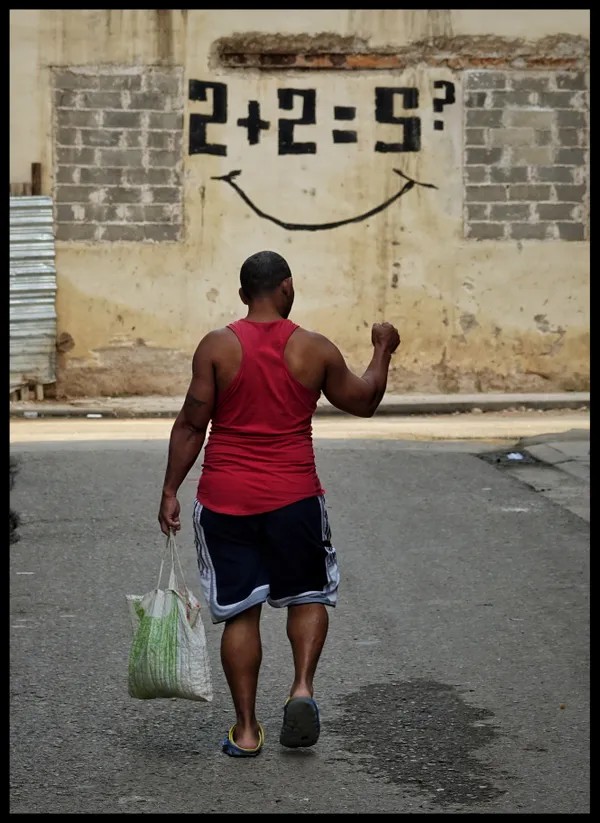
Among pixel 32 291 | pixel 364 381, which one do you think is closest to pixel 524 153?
pixel 32 291

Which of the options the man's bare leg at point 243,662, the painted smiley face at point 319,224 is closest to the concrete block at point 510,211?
the painted smiley face at point 319,224

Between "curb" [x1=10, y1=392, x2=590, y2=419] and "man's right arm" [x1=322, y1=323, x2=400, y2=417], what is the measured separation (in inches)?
446

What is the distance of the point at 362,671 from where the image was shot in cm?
573

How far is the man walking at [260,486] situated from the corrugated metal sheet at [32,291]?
13.2 meters

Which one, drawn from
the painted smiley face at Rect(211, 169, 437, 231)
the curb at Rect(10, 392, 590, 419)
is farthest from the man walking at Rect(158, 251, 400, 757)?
the painted smiley face at Rect(211, 169, 437, 231)

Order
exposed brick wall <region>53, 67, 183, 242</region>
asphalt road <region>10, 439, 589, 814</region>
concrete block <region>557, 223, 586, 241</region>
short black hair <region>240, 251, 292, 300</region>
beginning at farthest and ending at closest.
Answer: concrete block <region>557, 223, 586, 241</region>, exposed brick wall <region>53, 67, 183, 242</region>, short black hair <region>240, 251, 292, 300</region>, asphalt road <region>10, 439, 589, 814</region>

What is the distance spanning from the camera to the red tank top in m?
4.71

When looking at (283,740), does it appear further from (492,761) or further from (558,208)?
(558,208)

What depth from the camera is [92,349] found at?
17844mm

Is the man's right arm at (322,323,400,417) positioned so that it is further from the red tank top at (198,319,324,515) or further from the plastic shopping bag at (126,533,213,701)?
the plastic shopping bag at (126,533,213,701)

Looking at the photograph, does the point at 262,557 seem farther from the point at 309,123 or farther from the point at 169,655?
the point at 309,123

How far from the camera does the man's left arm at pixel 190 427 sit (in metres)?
4.72

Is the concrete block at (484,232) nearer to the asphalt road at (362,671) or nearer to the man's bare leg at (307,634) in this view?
the asphalt road at (362,671)

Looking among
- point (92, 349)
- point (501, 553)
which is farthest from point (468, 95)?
point (501, 553)
